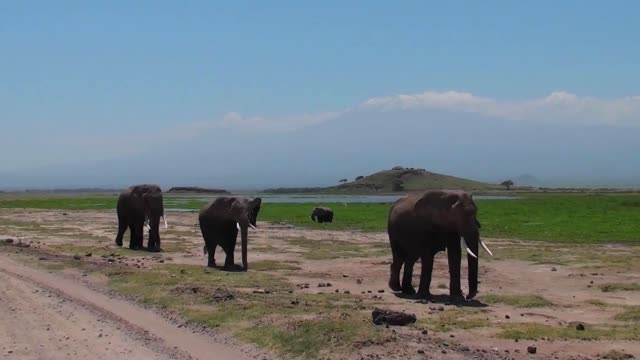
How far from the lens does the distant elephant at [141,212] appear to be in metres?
33.6

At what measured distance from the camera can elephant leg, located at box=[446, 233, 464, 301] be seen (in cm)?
1936

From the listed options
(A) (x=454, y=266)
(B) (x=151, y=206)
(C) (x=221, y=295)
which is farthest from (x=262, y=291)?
(B) (x=151, y=206)

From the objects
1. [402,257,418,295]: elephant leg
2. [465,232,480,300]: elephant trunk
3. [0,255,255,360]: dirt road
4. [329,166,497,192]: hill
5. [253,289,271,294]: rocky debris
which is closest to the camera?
[0,255,255,360]: dirt road

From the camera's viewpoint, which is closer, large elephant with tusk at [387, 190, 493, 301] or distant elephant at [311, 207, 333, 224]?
large elephant with tusk at [387, 190, 493, 301]

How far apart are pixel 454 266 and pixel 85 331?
8.93 m

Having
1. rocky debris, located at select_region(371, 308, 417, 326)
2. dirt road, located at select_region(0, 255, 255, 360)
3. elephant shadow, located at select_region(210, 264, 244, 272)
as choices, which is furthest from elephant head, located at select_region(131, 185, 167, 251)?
rocky debris, located at select_region(371, 308, 417, 326)

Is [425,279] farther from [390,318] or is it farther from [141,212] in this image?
[141,212]

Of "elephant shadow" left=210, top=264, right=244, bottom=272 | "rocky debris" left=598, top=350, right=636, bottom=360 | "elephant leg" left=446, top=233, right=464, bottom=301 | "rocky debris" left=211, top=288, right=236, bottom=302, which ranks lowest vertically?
"rocky debris" left=598, top=350, right=636, bottom=360

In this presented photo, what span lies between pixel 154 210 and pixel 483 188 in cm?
12848

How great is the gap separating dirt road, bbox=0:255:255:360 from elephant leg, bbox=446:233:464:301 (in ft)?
22.8

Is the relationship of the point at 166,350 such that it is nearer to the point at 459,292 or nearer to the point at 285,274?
the point at 459,292

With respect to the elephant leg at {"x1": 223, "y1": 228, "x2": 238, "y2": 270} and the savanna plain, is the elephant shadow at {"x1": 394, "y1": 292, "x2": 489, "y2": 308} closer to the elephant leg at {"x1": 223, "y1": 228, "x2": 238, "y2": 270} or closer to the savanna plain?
the savanna plain

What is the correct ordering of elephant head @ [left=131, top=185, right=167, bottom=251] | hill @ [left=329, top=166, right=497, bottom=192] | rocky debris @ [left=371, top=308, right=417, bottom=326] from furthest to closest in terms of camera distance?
hill @ [left=329, top=166, right=497, bottom=192] < elephant head @ [left=131, top=185, right=167, bottom=251] < rocky debris @ [left=371, top=308, right=417, bottom=326]

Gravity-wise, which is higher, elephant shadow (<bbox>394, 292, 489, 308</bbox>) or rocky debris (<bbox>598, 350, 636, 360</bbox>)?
rocky debris (<bbox>598, 350, 636, 360</bbox>)
